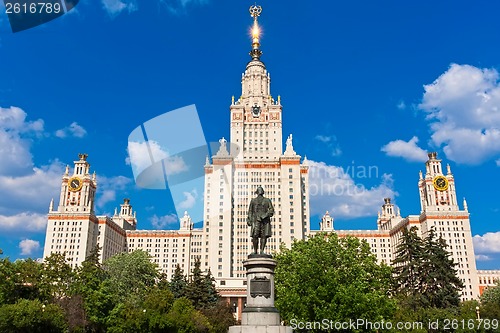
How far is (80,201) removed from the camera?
130 meters

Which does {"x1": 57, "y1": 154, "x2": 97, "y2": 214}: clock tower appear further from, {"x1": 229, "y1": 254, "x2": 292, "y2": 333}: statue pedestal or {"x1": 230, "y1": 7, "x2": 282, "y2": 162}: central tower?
{"x1": 229, "y1": 254, "x2": 292, "y2": 333}: statue pedestal

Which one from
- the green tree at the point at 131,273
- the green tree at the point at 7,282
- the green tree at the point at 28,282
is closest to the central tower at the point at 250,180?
the green tree at the point at 131,273

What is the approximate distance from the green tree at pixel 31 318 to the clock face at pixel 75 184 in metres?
93.1

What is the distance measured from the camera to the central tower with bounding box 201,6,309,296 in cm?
12619

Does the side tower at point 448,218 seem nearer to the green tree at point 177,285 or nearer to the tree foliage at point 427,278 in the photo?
the tree foliage at point 427,278

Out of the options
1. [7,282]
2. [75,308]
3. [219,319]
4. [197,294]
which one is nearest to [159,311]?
[75,308]

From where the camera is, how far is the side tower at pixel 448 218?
118562 millimetres

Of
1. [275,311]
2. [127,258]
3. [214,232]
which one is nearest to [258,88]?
[214,232]

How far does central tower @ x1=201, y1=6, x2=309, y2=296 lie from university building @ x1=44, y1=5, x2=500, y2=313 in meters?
0.30

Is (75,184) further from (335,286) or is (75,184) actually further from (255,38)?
(335,286)

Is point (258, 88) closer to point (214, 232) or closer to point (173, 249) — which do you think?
point (214, 232)

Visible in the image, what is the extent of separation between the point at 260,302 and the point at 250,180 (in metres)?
110

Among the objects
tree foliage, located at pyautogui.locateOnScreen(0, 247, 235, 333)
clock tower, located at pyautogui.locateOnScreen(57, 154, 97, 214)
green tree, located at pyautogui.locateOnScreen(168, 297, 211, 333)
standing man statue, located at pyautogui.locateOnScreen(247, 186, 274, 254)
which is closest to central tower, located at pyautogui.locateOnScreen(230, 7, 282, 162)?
clock tower, located at pyautogui.locateOnScreen(57, 154, 97, 214)

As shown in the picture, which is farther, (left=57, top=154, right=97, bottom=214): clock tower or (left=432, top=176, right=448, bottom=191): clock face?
(left=57, top=154, right=97, bottom=214): clock tower
